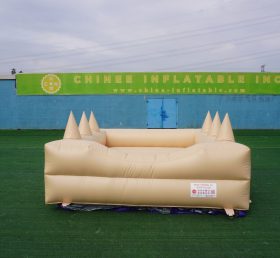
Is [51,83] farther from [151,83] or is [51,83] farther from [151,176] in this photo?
[151,176]

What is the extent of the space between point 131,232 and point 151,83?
13517 mm

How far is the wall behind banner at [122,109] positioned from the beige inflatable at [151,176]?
1238 centimetres

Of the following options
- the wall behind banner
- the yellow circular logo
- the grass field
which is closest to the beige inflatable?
the grass field

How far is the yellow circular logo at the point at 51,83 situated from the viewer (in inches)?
653

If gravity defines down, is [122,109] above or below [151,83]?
below

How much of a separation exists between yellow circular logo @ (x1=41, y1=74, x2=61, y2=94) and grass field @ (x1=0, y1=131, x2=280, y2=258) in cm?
1219

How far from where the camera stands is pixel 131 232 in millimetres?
3682

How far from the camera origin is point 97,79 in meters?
16.6

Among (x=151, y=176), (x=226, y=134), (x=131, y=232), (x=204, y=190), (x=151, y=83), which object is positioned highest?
(x=151, y=83)

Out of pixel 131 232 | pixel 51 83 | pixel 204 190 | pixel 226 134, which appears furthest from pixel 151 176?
pixel 51 83

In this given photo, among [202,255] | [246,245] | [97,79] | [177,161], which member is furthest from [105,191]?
[97,79]

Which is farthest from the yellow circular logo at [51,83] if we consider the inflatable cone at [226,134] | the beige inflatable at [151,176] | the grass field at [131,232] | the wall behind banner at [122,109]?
the inflatable cone at [226,134]

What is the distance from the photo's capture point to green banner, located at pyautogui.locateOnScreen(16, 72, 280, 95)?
1648 cm

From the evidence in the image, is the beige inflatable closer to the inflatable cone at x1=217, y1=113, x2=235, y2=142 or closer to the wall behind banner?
the inflatable cone at x1=217, y1=113, x2=235, y2=142
